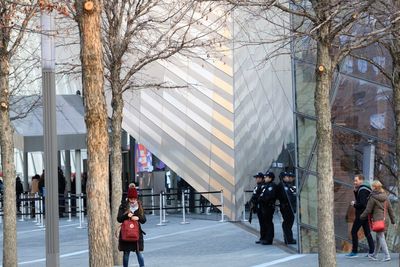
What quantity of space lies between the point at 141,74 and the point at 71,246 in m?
9.97

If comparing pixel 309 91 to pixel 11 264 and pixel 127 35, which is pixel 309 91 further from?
pixel 11 264

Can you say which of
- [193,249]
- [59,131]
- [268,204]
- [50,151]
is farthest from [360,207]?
[59,131]

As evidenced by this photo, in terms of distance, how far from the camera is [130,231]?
53.9 ft

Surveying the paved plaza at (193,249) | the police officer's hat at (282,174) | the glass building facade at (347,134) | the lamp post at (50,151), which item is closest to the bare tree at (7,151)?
the paved plaza at (193,249)

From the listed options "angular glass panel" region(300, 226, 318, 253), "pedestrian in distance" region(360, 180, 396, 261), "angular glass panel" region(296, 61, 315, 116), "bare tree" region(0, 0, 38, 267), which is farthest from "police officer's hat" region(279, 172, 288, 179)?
"bare tree" region(0, 0, 38, 267)

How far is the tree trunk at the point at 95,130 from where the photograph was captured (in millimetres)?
10312

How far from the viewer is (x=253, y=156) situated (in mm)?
27609

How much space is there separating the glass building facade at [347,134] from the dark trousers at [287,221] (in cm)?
101

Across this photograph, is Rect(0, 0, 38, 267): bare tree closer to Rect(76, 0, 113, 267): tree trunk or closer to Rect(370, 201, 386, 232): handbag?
Rect(76, 0, 113, 267): tree trunk

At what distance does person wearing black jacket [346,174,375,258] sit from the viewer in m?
18.4

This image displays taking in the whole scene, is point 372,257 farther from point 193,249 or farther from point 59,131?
point 59,131

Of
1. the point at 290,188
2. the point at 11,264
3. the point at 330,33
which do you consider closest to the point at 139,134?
the point at 290,188

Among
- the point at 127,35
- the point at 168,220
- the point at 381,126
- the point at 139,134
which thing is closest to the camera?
the point at 127,35

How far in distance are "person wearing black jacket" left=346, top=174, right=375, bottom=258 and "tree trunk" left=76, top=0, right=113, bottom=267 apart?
355 inches
